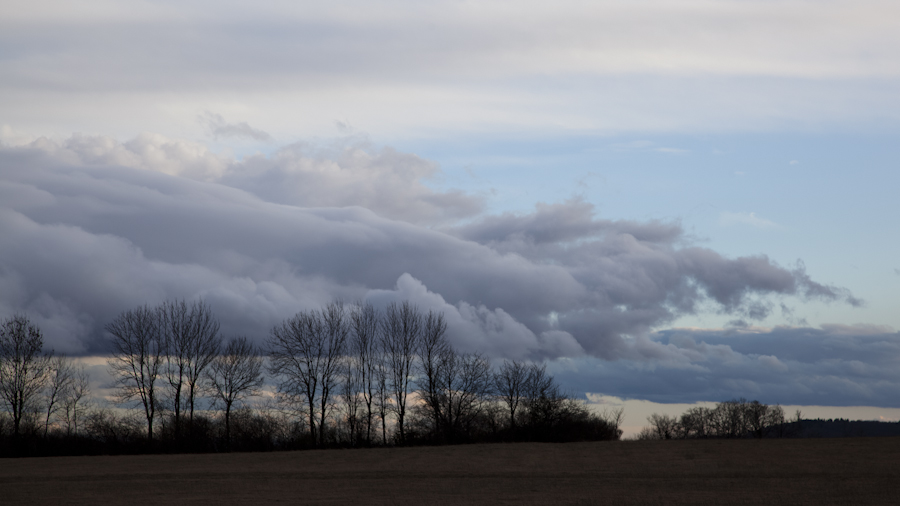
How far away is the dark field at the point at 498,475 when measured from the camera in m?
36.7

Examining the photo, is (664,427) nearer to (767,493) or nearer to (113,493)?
(767,493)

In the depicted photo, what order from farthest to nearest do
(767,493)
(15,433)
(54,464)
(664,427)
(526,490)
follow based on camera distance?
(664,427) → (15,433) → (54,464) → (526,490) → (767,493)

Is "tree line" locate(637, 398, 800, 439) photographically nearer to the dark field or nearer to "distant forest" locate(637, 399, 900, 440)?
"distant forest" locate(637, 399, 900, 440)

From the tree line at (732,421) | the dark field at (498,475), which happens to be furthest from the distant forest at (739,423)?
the dark field at (498,475)

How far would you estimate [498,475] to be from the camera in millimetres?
47031

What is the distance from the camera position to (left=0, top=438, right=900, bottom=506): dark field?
3669cm

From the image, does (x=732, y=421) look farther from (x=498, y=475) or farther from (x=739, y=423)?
(x=498, y=475)

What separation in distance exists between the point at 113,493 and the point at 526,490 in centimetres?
2239

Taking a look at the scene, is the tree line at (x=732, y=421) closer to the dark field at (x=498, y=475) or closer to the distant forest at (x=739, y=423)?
the distant forest at (x=739, y=423)

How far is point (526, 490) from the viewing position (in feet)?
130

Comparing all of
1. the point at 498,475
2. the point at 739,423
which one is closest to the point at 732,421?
the point at 739,423

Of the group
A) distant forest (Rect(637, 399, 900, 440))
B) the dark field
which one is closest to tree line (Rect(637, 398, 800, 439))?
distant forest (Rect(637, 399, 900, 440))

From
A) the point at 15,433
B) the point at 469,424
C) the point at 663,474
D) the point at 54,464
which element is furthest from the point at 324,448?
the point at 663,474

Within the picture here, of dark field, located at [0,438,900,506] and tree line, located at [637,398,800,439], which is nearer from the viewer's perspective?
dark field, located at [0,438,900,506]
